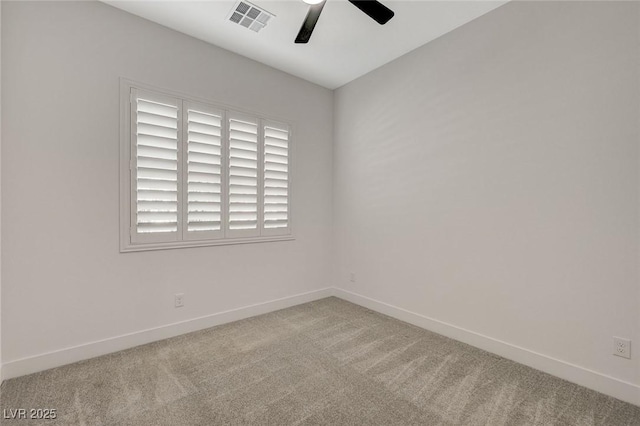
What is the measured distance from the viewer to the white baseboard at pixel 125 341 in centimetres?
210

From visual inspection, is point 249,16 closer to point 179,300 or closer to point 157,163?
point 157,163

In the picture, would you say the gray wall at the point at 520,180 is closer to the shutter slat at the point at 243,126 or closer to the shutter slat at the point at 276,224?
the shutter slat at the point at 276,224

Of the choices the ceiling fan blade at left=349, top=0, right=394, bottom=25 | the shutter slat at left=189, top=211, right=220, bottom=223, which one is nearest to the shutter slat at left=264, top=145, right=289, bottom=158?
the shutter slat at left=189, top=211, right=220, bottom=223

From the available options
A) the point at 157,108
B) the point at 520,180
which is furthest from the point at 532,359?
the point at 157,108

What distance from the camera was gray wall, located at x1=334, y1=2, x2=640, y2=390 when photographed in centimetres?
192

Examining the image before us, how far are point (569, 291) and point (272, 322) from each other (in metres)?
2.60

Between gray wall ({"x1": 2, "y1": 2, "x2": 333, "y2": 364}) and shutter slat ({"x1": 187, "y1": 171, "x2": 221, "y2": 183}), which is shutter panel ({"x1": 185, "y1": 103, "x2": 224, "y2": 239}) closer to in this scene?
shutter slat ({"x1": 187, "y1": 171, "x2": 221, "y2": 183})

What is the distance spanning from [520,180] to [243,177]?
8.46ft

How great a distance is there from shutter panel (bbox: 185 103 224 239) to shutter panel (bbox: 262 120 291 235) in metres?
0.55

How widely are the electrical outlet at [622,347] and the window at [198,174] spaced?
295cm

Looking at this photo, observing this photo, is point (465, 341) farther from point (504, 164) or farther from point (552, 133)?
point (552, 133)

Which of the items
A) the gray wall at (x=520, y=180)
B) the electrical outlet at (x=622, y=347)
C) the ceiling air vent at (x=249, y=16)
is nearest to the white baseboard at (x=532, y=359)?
the gray wall at (x=520, y=180)

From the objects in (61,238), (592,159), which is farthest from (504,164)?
(61,238)

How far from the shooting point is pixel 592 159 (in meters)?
1.99
